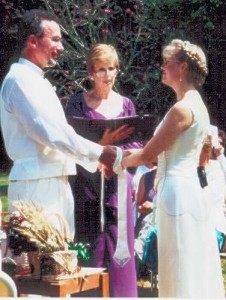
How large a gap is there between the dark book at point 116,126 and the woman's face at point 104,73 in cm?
31

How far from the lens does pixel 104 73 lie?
4562 millimetres

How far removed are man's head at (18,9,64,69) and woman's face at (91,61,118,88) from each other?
48 cm

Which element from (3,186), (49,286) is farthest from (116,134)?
(3,186)

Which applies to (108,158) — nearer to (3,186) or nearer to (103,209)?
(103,209)

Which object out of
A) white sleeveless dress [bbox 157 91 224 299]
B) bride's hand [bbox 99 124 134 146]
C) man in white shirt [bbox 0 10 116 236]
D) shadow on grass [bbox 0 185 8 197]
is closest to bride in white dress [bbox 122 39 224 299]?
white sleeveless dress [bbox 157 91 224 299]

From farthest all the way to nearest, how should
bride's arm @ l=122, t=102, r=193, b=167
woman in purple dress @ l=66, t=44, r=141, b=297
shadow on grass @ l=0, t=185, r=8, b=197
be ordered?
shadow on grass @ l=0, t=185, r=8, b=197, woman in purple dress @ l=66, t=44, r=141, b=297, bride's arm @ l=122, t=102, r=193, b=167

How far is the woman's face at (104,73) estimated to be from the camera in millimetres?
4566

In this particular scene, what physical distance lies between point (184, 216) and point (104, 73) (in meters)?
0.94

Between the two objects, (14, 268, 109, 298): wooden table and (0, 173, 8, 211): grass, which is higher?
(0, 173, 8, 211): grass

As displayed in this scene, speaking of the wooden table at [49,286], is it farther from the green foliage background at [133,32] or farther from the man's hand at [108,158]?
the green foliage background at [133,32]

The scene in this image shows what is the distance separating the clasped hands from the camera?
423cm

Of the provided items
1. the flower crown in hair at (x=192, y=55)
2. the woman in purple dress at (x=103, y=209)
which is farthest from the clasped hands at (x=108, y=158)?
the flower crown in hair at (x=192, y=55)

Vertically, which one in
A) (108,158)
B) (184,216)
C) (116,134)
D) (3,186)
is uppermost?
(3,186)

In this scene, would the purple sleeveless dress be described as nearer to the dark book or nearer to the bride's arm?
the dark book
